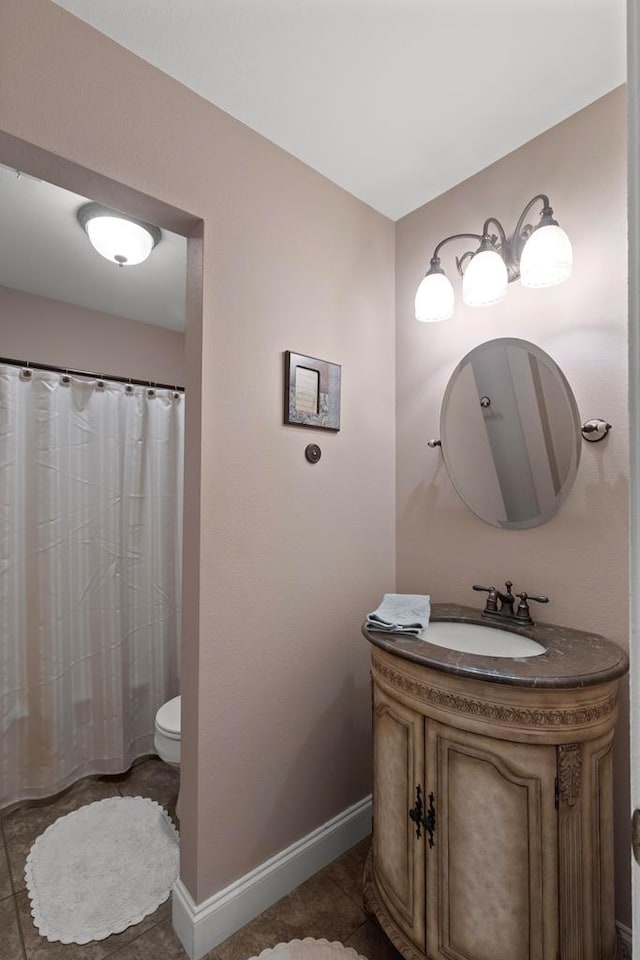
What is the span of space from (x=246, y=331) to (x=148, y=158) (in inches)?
20.6

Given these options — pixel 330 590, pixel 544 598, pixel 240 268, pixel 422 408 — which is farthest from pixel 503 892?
pixel 240 268

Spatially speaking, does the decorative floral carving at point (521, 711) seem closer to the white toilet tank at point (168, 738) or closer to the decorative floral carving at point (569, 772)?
the decorative floral carving at point (569, 772)

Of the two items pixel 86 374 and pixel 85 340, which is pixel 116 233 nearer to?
pixel 86 374

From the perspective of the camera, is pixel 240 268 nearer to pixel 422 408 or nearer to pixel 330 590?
pixel 422 408

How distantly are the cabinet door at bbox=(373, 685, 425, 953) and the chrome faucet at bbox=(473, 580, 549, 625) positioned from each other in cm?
47

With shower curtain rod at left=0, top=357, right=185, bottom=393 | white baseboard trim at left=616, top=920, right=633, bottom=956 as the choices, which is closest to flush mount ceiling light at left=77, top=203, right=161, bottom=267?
shower curtain rod at left=0, top=357, right=185, bottom=393

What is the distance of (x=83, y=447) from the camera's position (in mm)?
2285

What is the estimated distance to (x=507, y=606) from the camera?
58.2 inches

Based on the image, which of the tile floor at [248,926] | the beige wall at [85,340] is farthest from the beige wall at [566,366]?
the beige wall at [85,340]

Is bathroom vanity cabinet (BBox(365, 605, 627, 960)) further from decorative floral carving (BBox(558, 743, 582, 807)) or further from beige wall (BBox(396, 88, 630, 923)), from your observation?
beige wall (BBox(396, 88, 630, 923))

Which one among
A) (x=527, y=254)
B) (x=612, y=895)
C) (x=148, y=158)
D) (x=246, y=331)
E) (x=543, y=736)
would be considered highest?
(x=148, y=158)

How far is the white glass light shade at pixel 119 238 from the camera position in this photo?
168cm

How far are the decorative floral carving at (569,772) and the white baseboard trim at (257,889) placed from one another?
39.2 inches

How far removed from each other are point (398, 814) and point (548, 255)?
1.63 m
